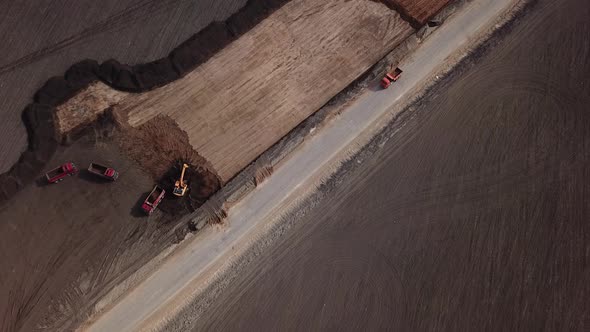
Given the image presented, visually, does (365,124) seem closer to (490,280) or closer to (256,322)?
(490,280)

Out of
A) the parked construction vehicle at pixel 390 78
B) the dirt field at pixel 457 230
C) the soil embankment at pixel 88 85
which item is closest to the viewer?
the dirt field at pixel 457 230

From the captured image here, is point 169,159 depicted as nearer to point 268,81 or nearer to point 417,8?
point 268,81

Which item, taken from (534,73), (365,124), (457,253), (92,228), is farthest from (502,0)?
(92,228)

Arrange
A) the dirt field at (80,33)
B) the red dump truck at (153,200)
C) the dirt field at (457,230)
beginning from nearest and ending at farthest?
the dirt field at (457,230) < the red dump truck at (153,200) < the dirt field at (80,33)

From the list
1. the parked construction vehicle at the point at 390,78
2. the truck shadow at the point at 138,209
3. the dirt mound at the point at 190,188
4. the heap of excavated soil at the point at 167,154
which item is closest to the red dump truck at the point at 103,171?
the heap of excavated soil at the point at 167,154

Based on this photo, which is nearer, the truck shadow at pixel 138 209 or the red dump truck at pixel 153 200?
the red dump truck at pixel 153 200

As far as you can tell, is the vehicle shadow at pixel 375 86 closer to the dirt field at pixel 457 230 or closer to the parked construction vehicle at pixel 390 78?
the parked construction vehicle at pixel 390 78
